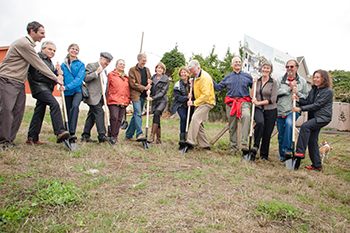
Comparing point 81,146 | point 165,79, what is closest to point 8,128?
point 81,146

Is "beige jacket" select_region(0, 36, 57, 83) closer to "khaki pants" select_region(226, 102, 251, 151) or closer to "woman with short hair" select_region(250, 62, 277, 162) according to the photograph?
"khaki pants" select_region(226, 102, 251, 151)

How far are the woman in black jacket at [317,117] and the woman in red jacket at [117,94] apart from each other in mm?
4058

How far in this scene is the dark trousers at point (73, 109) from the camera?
5160mm

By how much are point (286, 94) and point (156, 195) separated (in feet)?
13.4

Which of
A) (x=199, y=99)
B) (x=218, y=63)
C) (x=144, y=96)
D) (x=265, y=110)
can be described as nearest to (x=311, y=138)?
(x=265, y=110)

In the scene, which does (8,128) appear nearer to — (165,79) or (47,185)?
(47,185)

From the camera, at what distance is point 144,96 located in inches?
256

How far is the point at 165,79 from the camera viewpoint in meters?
6.41

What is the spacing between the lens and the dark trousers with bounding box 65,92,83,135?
5.16 meters

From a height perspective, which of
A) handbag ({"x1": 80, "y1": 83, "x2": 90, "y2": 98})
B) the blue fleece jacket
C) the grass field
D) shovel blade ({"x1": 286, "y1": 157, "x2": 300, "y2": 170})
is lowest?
the grass field

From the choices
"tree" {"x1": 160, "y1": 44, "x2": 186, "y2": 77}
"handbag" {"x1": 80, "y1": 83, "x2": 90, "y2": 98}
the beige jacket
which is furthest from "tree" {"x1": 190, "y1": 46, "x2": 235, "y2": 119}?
the beige jacket

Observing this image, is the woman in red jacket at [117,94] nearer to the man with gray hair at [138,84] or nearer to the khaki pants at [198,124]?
the man with gray hair at [138,84]

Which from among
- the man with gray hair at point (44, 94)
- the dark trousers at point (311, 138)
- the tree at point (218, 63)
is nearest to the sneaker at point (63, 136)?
the man with gray hair at point (44, 94)

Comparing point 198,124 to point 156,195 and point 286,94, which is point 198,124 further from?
point 156,195
